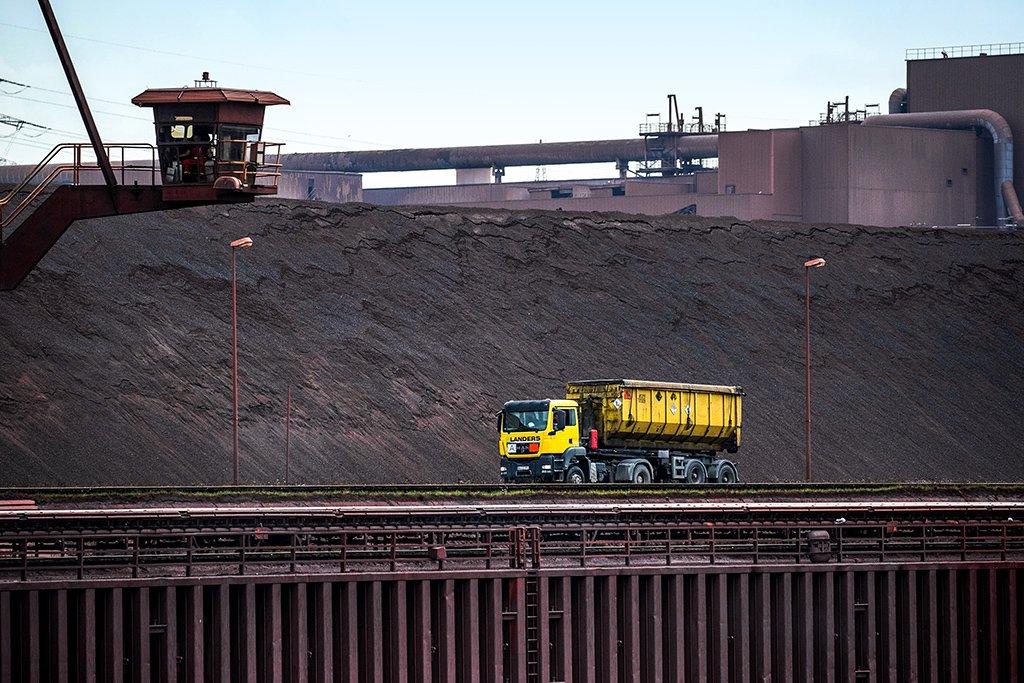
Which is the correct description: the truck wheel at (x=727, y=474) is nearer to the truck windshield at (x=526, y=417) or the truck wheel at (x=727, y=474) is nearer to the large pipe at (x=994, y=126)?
the truck windshield at (x=526, y=417)

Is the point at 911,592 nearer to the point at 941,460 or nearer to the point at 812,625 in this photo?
the point at 812,625

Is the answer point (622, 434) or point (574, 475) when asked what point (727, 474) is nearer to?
point (622, 434)

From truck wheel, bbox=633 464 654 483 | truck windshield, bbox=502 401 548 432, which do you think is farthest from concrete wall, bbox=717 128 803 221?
truck windshield, bbox=502 401 548 432

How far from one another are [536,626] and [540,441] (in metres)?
21.4

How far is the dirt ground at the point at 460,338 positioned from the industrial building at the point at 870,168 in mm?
8109

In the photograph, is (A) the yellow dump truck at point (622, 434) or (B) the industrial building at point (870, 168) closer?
(A) the yellow dump truck at point (622, 434)

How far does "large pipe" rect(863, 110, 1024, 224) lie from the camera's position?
358ft

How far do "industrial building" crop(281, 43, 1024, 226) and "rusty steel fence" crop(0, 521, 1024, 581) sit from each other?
67564mm

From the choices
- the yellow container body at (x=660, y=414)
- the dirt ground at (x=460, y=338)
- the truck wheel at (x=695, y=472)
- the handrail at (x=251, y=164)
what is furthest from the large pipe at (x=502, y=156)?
the handrail at (x=251, y=164)

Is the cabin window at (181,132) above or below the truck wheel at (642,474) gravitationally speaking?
above

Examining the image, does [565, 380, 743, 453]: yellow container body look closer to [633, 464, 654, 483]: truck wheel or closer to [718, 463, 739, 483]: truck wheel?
[633, 464, 654, 483]: truck wheel

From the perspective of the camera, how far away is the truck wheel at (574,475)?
5422 cm

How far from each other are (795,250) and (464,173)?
40474 mm

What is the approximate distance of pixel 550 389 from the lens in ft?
247
